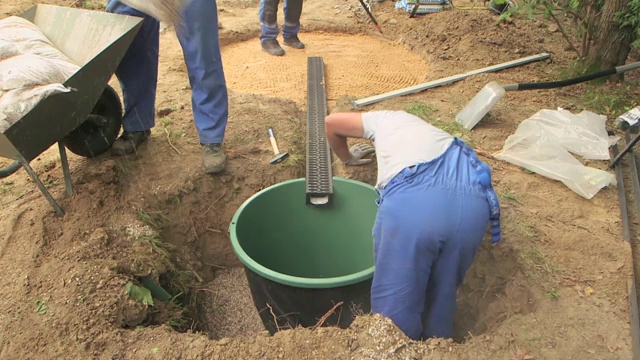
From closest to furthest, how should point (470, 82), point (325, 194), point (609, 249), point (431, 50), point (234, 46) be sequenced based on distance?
point (609, 249) → point (325, 194) → point (470, 82) → point (431, 50) → point (234, 46)

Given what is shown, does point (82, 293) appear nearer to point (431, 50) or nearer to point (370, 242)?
point (370, 242)

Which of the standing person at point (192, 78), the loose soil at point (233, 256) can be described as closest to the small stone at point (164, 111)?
the loose soil at point (233, 256)

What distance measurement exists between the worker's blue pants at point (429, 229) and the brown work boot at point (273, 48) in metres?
3.60

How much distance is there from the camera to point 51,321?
181 centimetres

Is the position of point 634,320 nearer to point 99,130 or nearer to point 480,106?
point 480,106

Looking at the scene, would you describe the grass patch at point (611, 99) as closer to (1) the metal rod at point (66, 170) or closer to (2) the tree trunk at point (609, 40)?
(2) the tree trunk at point (609, 40)

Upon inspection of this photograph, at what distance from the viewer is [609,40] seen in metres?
3.74

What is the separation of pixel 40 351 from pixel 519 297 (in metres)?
1.97

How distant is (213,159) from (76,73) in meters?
0.94

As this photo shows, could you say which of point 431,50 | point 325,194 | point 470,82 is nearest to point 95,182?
point 325,194

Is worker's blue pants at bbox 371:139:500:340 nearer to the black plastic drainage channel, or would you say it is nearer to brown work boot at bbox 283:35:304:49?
the black plastic drainage channel

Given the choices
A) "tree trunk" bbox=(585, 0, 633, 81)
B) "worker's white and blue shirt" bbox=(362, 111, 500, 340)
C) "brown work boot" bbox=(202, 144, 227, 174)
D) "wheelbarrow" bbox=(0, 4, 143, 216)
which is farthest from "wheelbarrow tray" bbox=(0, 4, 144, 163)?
"tree trunk" bbox=(585, 0, 633, 81)

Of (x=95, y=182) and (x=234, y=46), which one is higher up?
(x=95, y=182)

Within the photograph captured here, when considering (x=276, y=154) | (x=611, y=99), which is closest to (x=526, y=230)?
(x=276, y=154)
